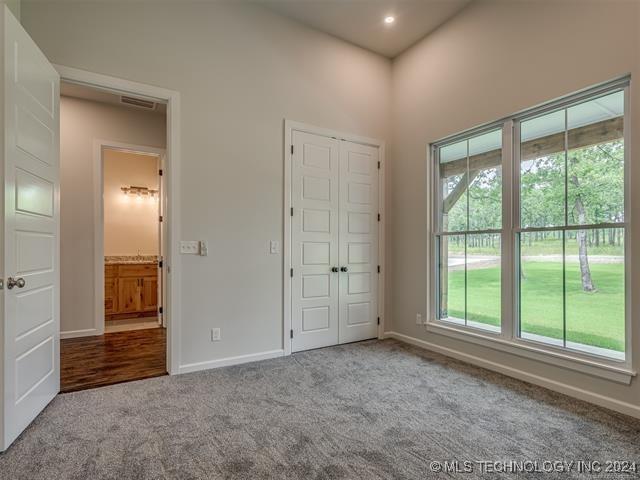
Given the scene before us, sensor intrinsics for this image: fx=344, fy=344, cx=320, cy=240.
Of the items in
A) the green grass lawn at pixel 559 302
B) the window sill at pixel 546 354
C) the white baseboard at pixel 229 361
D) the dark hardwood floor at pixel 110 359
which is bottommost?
the dark hardwood floor at pixel 110 359

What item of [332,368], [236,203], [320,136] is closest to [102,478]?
[332,368]

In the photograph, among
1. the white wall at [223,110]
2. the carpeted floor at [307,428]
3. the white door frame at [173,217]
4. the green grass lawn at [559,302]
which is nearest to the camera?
the carpeted floor at [307,428]

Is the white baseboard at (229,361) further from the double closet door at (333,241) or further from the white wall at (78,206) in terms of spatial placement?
the white wall at (78,206)

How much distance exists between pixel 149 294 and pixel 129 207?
1.63 meters

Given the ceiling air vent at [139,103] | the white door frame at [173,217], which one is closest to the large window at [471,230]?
the white door frame at [173,217]

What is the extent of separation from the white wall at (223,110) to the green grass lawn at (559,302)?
6.75ft

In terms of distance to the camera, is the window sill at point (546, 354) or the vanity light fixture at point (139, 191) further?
the vanity light fixture at point (139, 191)

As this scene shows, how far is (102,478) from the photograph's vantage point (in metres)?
1.68

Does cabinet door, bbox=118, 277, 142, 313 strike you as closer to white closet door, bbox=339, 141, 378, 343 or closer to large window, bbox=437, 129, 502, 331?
white closet door, bbox=339, 141, 378, 343

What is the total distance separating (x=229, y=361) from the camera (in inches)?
130

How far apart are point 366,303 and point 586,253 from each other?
2.27 metres

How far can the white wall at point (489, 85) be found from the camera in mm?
2422

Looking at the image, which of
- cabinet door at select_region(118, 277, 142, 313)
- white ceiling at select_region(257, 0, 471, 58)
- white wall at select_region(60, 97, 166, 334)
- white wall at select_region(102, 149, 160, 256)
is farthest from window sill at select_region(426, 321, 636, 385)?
→ white wall at select_region(102, 149, 160, 256)

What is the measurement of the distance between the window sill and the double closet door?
979 mm
